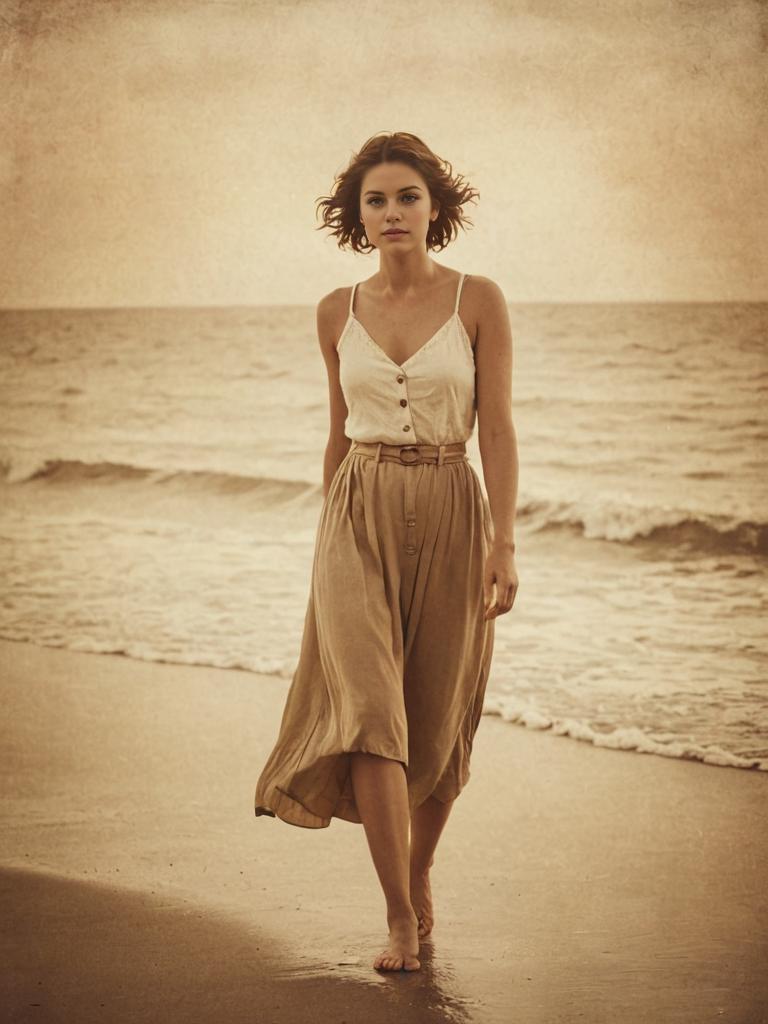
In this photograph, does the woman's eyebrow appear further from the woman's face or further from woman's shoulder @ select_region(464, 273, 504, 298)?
woman's shoulder @ select_region(464, 273, 504, 298)

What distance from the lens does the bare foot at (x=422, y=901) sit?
2.63m

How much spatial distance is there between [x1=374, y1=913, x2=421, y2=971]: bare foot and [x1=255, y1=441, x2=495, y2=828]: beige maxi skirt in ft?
0.75

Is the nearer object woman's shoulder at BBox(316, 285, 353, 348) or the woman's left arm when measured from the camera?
the woman's left arm

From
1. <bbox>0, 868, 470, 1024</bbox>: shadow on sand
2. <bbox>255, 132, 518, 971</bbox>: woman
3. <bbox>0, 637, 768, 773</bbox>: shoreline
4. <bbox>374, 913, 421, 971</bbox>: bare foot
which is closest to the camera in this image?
<bbox>0, 868, 470, 1024</bbox>: shadow on sand

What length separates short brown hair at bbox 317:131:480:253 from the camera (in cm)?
257

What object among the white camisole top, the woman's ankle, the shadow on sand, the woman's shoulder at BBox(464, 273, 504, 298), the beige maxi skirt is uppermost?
the woman's shoulder at BBox(464, 273, 504, 298)

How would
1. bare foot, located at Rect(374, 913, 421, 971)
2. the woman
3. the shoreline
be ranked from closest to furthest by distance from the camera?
1. bare foot, located at Rect(374, 913, 421, 971)
2. the woman
3. the shoreline

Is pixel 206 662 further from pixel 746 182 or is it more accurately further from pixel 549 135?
pixel 746 182

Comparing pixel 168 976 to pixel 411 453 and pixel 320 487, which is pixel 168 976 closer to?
pixel 411 453

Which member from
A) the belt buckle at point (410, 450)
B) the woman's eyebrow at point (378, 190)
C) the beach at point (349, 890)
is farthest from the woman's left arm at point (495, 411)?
the beach at point (349, 890)

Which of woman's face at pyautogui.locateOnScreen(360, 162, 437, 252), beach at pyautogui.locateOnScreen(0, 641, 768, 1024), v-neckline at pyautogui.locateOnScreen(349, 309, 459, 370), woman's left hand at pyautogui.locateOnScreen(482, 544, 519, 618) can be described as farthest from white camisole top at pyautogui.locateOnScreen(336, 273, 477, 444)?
beach at pyautogui.locateOnScreen(0, 641, 768, 1024)

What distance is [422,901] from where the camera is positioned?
104 inches

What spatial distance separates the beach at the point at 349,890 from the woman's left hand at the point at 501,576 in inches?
27.2

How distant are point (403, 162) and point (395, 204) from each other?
0.09 metres
